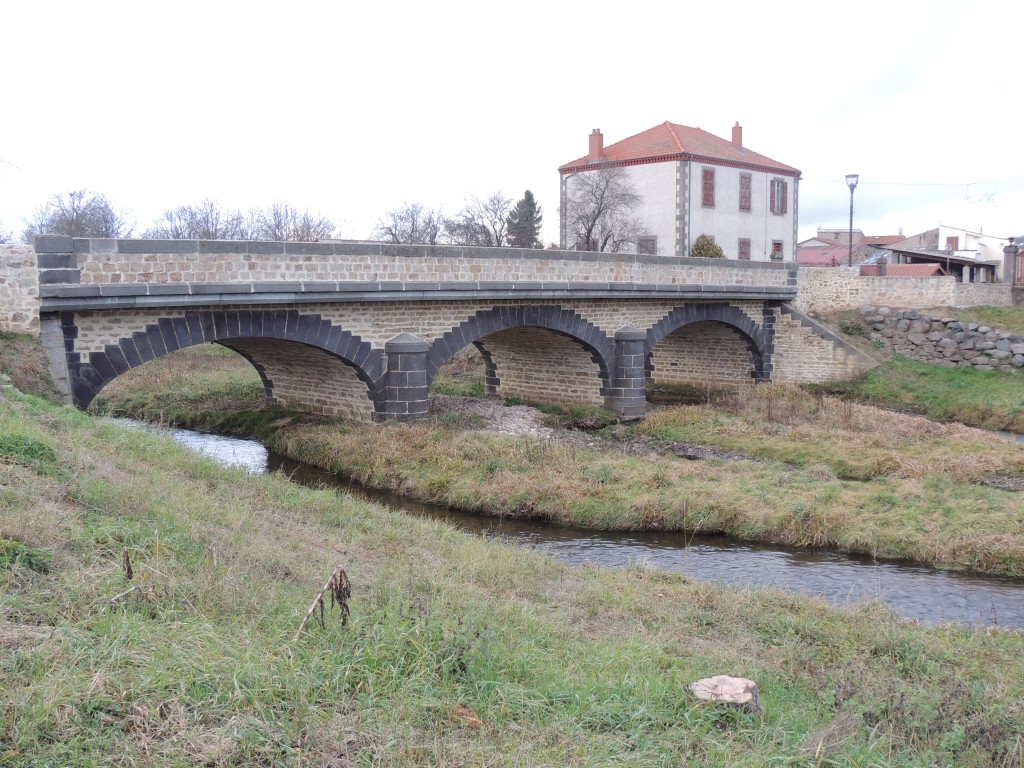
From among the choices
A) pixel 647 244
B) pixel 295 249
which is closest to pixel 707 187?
pixel 647 244

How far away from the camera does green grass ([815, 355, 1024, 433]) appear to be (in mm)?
20594

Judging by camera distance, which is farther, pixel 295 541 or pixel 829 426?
pixel 829 426

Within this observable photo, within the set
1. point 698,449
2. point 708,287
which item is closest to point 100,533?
point 698,449

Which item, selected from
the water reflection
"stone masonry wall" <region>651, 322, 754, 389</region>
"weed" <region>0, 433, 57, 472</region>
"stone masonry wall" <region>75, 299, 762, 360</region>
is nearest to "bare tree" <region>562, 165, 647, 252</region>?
"stone masonry wall" <region>651, 322, 754, 389</region>

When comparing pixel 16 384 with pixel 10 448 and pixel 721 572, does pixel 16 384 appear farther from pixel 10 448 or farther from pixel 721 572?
pixel 721 572

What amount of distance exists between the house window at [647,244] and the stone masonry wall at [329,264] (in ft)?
36.8

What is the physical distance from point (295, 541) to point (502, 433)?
958cm

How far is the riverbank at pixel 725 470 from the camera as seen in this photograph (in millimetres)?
11547

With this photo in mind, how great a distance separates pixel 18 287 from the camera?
1151 centimetres

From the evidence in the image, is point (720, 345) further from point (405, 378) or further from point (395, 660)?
point (395, 660)

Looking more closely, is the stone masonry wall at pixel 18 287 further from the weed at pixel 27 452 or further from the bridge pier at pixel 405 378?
the bridge pier at pixel 405 378

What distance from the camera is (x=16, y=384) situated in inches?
441

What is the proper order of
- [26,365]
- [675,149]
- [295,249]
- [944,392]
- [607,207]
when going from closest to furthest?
[26,365] < [295,249] < [944,392] < [675,149] < [607,207]

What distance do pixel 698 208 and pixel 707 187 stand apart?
1015 millimetres
